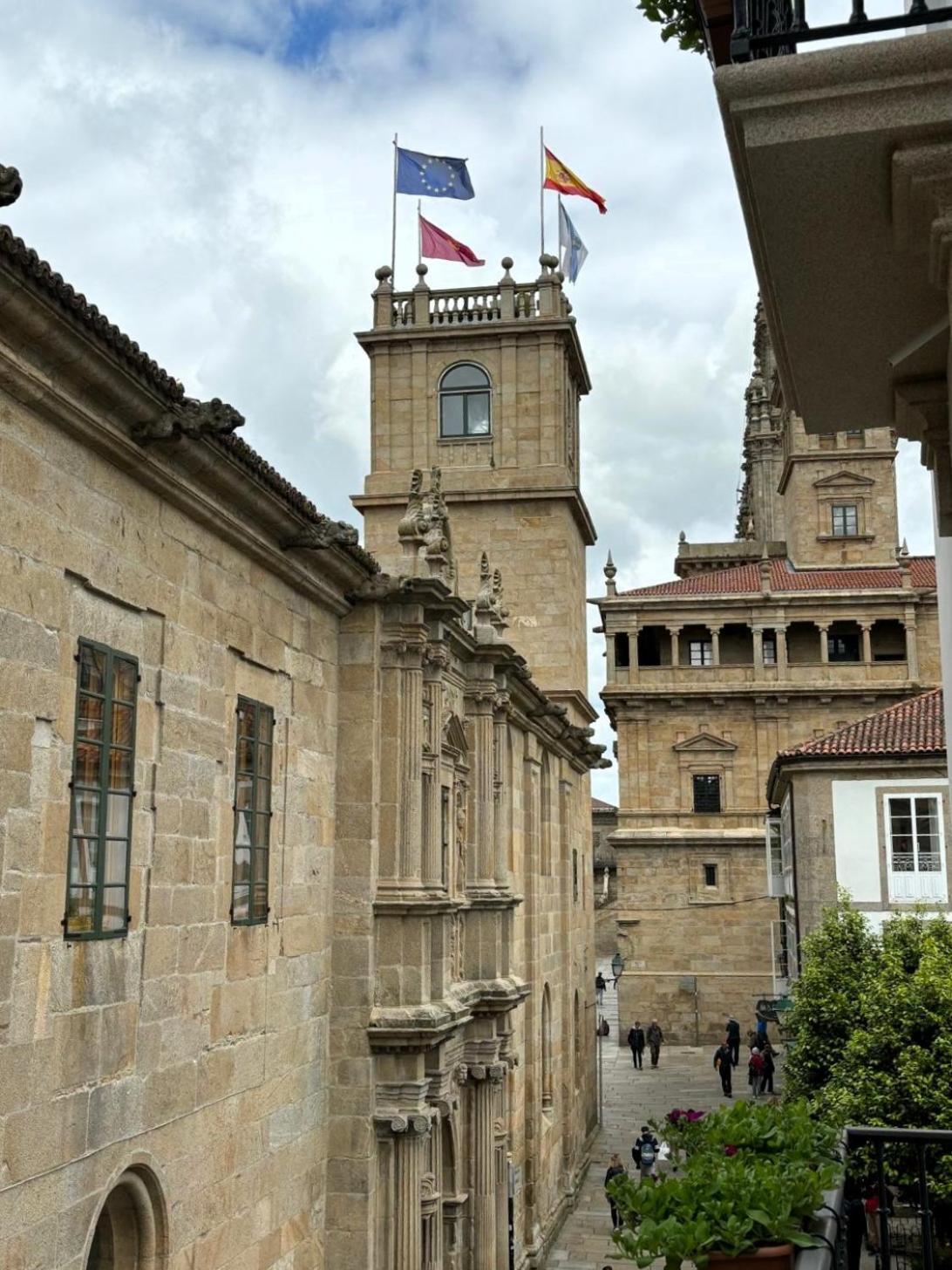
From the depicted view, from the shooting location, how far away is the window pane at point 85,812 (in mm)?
9891

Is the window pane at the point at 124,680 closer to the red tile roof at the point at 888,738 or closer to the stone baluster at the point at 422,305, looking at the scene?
the red tile roof at the point at 888,738

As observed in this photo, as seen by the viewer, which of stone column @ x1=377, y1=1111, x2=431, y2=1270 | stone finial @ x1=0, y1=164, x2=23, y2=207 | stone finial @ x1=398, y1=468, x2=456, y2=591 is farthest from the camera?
stone finial @ x1=398, y1=468, x2=456, y2=591

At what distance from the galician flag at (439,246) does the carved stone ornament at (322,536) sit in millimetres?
18815

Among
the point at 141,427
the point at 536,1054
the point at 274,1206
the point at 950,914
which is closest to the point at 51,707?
the point at 141,427

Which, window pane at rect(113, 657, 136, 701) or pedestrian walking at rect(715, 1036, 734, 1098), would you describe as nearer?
window pane at rect(113, 657, 136, 701)

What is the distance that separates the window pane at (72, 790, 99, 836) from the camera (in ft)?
32.4

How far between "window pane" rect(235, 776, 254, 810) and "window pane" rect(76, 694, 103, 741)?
285 centimetres

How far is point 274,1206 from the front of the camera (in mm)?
13414

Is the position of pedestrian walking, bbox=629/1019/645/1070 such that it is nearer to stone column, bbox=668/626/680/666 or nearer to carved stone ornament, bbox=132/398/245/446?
stone column, bbox=668/626/680/666

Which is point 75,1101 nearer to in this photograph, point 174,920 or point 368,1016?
point 174,920

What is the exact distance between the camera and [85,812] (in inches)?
396

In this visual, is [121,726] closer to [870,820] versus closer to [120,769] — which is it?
[120,769]

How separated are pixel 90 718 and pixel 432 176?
23.7 meters

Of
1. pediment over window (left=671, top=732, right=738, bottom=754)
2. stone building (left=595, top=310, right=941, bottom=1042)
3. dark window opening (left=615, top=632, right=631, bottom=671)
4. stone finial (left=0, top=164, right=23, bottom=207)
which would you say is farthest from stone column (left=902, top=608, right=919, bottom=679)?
stone finial (left=0, top=164, right=23, bottom=207)
